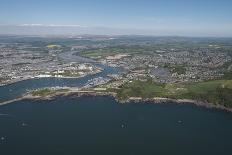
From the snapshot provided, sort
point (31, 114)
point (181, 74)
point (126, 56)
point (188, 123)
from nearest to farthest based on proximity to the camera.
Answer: point (188, 123)
point (31, 114)
point (181, 74)
point (126, 56)

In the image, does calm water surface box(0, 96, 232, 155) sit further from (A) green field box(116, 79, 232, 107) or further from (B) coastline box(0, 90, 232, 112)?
(A) green field box(116, 79, 232, 107)

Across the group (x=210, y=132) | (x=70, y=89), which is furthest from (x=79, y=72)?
(x=210, y=132)

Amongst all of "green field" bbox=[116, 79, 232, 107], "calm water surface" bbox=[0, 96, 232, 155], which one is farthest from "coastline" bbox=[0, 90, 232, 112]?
"calm water surface" bbox=[0, 96, 232, 155]

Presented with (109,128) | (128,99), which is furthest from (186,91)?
(109,128)

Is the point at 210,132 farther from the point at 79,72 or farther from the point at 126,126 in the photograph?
the point at 79,72

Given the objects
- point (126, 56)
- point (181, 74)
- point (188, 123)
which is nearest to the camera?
point (188, 123)

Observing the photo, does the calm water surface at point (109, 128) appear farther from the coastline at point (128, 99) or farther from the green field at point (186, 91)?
the green field at point (186, 91)

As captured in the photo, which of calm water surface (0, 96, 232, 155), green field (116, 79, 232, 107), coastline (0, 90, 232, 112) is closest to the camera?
calm water surface (0, 96, 232, 155)

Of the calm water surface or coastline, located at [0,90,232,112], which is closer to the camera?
the calm water surface
